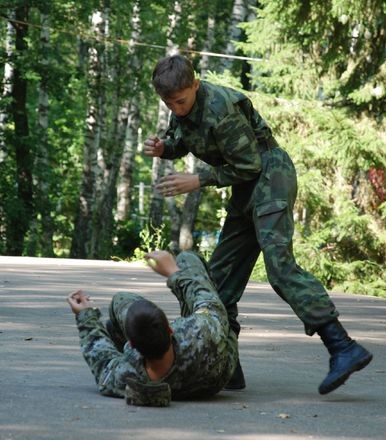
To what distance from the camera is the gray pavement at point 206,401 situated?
569 centimetres

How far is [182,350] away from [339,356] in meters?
0.94

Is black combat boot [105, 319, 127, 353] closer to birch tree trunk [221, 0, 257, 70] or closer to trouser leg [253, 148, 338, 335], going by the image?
trouser leg [253, 148, 338, 335]

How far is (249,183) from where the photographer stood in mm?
7152

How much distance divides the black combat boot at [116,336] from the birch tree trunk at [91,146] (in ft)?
100

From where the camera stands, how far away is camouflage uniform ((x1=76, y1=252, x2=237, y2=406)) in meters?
6.32

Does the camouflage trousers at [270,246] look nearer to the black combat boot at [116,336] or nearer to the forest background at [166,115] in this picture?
the black combat boot at [116,336]

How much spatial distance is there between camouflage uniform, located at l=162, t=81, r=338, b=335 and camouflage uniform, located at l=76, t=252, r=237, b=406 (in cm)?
43

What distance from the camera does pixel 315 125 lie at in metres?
22.1

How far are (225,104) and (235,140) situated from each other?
0.65ft

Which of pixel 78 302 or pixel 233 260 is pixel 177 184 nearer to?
pixel 233 260

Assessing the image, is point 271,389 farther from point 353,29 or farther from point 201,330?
point 353,29

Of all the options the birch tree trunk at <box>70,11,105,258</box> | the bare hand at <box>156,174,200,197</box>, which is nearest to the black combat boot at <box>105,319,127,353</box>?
the bare hand at <box>156,174,200,197</box>

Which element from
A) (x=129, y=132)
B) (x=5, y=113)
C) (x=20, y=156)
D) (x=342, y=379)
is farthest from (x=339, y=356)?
(x=129, y=132)

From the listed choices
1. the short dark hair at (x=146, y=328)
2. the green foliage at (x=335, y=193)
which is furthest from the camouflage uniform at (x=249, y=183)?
the green foliage at (x=335, y=193)
